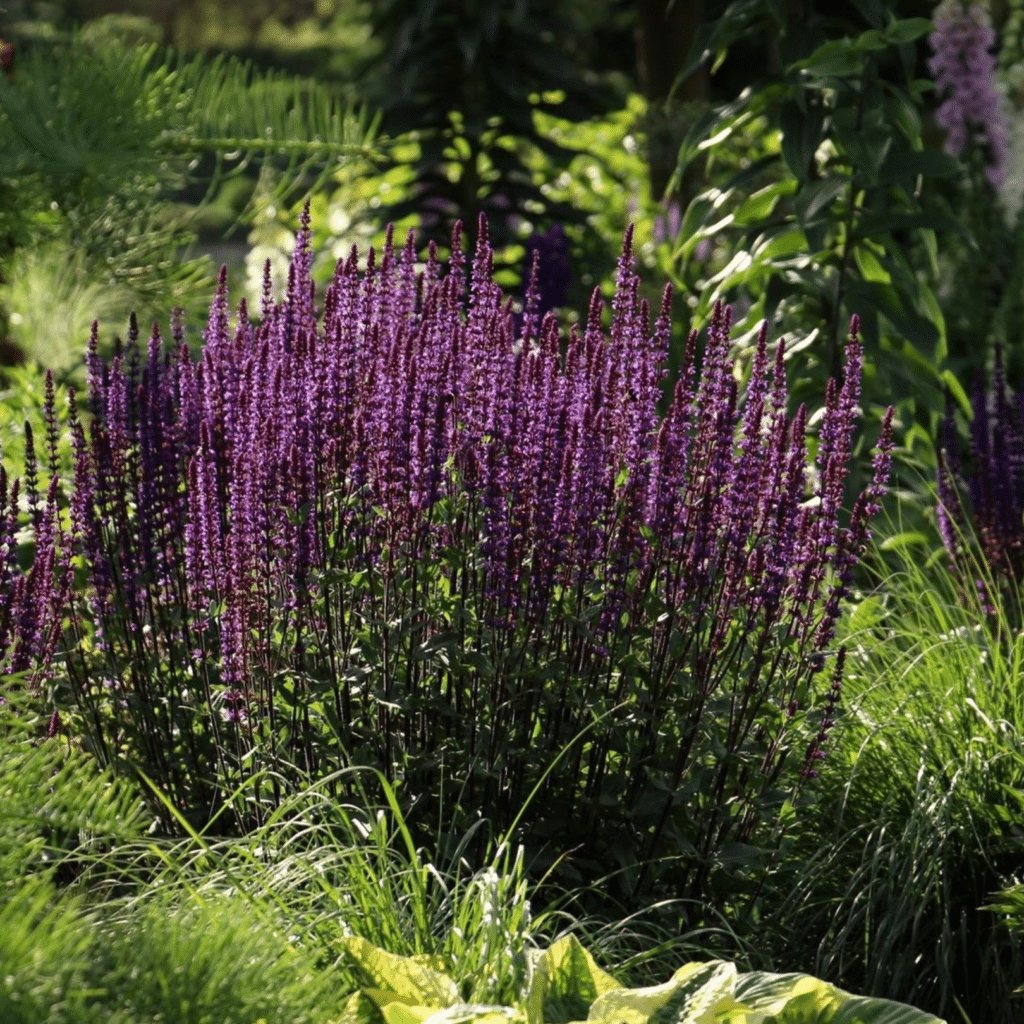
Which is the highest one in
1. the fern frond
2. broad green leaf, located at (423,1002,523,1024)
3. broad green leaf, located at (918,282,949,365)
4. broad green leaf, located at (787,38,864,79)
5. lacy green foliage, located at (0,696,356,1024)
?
broad green leaf, located at (787,38,864,79)

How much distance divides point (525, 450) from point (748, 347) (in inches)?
81.2

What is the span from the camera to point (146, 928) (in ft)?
6.73

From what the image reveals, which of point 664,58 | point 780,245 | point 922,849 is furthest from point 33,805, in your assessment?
point 664,58

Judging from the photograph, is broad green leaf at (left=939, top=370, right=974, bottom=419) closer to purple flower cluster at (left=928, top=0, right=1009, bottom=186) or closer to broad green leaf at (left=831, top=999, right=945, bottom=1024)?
broad green leaf at (left=831, top=999, right=945, bottom=1024)

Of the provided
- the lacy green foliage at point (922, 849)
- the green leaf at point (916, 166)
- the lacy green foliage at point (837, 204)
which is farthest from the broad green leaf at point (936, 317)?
the lacy green foliage at point (922, 849)

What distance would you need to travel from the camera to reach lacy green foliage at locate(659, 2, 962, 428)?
14.5 feet

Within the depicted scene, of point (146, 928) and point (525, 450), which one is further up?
point (525, 450)

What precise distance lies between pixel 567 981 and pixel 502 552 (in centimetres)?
86

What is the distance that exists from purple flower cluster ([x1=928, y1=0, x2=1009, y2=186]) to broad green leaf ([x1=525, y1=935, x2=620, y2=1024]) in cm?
660

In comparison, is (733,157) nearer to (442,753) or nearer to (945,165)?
(945,165)

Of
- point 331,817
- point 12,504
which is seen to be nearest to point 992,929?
point 331,817

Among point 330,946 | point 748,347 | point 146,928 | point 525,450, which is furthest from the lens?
point 748,347

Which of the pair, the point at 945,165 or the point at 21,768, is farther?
the point at 945,165

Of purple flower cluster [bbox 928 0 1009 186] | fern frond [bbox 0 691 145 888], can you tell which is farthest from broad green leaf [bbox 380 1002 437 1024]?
purple flower cluster [bbox 928 0 1009 186]
